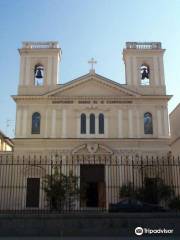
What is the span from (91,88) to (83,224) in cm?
1973

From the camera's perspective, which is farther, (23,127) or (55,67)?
(55,67)

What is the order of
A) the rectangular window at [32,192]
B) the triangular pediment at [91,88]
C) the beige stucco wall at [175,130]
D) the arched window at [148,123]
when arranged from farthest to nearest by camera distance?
1. the beige stucco wall at [175,130]
2. the triangular pediment at [91,88]
3. the arched window at [148,123]
4. the rectangular window at [32,192]

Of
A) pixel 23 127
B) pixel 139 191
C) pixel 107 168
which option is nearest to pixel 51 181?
pixel 139 191

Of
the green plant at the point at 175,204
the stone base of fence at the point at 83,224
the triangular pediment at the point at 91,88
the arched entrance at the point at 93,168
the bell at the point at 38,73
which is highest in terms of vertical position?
the bell at the point at 38,73

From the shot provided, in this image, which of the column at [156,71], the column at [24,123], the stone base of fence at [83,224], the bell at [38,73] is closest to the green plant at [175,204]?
the stone base of fence at [83,224]

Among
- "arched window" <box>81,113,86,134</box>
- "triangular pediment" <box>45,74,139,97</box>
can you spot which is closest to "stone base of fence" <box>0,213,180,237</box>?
"arched window" <box>81,113,86,134</box>

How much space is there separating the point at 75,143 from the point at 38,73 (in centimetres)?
792

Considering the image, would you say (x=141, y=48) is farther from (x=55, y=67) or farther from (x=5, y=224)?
(x=5, y=224)

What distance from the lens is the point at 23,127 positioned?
104 feet

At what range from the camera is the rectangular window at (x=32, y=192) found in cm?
2897

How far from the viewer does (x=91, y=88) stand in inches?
1297

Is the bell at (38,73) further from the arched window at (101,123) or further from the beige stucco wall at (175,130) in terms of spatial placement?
the beige stucco wall at (175,130)

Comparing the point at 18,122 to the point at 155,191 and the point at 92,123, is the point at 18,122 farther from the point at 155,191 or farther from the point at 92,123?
the point at 155,191

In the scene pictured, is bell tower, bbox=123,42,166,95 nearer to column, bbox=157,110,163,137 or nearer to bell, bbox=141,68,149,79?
bell, bbox=141,68,149,79
